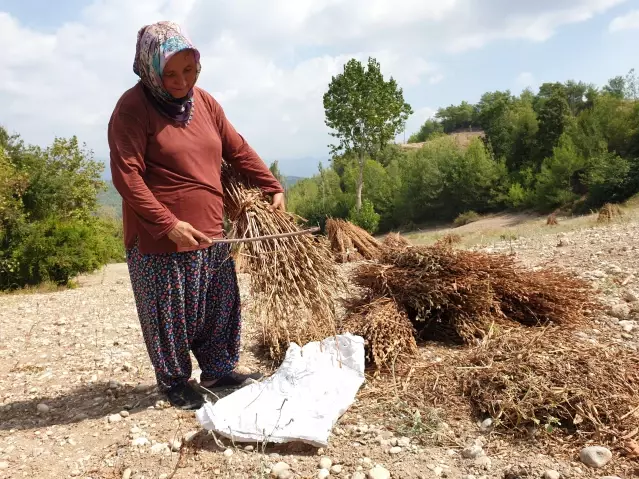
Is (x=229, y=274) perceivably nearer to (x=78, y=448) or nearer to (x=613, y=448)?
(x=78, y=448)

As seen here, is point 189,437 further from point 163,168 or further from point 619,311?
point 619,311

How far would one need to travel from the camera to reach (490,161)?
31.7 meters

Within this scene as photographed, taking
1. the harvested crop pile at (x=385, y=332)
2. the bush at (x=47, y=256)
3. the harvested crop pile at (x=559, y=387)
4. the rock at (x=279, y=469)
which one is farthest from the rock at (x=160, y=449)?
the bush at (x=47, y=256)

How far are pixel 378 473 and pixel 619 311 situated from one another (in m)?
2.33

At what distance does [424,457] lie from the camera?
1.87m

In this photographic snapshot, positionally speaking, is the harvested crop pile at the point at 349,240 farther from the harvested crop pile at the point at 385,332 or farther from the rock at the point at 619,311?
the harvested crop pile at the point at 385,332

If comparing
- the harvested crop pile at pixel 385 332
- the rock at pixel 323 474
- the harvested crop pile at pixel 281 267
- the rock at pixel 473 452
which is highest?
the harvested crop pile at pixel 281 267

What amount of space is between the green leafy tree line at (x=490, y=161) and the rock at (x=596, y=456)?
60.4 ft

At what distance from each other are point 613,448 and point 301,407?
3.93ft

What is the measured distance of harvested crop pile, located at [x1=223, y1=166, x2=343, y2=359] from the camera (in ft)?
8.21

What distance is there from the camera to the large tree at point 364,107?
22.5 meters

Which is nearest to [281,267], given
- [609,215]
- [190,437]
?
[190,437]

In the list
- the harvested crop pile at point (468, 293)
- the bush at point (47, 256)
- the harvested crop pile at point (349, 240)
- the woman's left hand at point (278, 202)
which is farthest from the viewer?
the bush at point (47, 256)

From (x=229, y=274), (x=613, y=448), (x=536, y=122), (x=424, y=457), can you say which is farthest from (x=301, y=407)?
(x=536, y=122)
